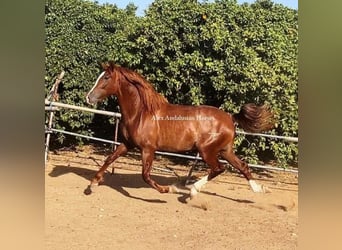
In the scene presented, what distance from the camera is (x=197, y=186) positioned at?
2.43 m

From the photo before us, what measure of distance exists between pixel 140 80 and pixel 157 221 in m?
0.65

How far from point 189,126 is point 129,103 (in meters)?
0.30

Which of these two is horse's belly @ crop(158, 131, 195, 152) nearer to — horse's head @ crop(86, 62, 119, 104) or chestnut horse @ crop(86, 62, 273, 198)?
chestnut horse @ crop(86, 62, 273, 198)

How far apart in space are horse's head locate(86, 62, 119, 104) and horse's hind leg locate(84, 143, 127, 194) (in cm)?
25

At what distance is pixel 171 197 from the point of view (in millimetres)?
2451

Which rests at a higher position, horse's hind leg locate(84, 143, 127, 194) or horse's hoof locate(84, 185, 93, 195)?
horse's hind leg locate(84, 143, 127, 194)

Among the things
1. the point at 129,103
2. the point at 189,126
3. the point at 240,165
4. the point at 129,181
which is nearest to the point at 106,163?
the point at 129,181

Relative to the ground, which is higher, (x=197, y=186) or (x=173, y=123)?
(x=173, y=123)

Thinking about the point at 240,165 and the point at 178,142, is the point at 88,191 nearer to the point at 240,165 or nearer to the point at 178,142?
the point at 178,142

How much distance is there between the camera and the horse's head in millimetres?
2420

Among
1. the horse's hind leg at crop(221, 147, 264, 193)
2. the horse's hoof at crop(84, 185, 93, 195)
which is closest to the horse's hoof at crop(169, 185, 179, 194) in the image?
the horse's hind leg at crop(221, 147, 264, 193)

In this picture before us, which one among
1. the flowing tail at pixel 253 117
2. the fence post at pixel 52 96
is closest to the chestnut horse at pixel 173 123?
the flowing tail at pixel 253 117

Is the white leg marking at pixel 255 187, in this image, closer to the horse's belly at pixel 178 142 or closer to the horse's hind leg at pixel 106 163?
the horse's belly at pixel 178 142
